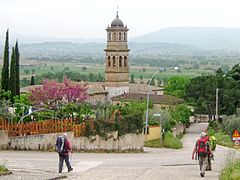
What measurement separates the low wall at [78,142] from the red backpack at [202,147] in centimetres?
1093

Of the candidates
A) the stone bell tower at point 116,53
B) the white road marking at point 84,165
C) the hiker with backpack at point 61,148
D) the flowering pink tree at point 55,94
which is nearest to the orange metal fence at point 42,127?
the white road marking at point 84,165

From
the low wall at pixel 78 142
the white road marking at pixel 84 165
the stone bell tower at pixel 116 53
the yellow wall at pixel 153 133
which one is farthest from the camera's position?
the stone bell tower at pixel 116 53

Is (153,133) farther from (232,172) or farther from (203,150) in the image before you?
(232,172)

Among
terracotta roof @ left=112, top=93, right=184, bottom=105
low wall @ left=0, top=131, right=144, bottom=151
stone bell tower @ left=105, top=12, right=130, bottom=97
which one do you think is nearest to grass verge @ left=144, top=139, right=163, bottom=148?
low wall @ left=0, top=131, right=144, bottom=151

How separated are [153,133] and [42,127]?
1646cm

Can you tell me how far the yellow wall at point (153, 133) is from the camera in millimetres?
43881

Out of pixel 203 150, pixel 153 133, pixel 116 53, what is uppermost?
pixel 116 53

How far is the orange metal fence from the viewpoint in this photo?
96.5 ft

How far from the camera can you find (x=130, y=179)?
60.4 feet

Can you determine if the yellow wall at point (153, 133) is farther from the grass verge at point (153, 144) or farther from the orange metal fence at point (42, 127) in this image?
the orange metal fence at point (42, 127)

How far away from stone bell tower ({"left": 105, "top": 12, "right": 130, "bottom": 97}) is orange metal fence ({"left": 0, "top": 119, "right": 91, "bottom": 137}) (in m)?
63.3

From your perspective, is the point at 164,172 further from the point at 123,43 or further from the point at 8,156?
the point at 123,43

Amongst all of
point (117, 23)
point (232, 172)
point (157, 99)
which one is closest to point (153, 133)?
point (232, 172)

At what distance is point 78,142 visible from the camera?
30641mm
